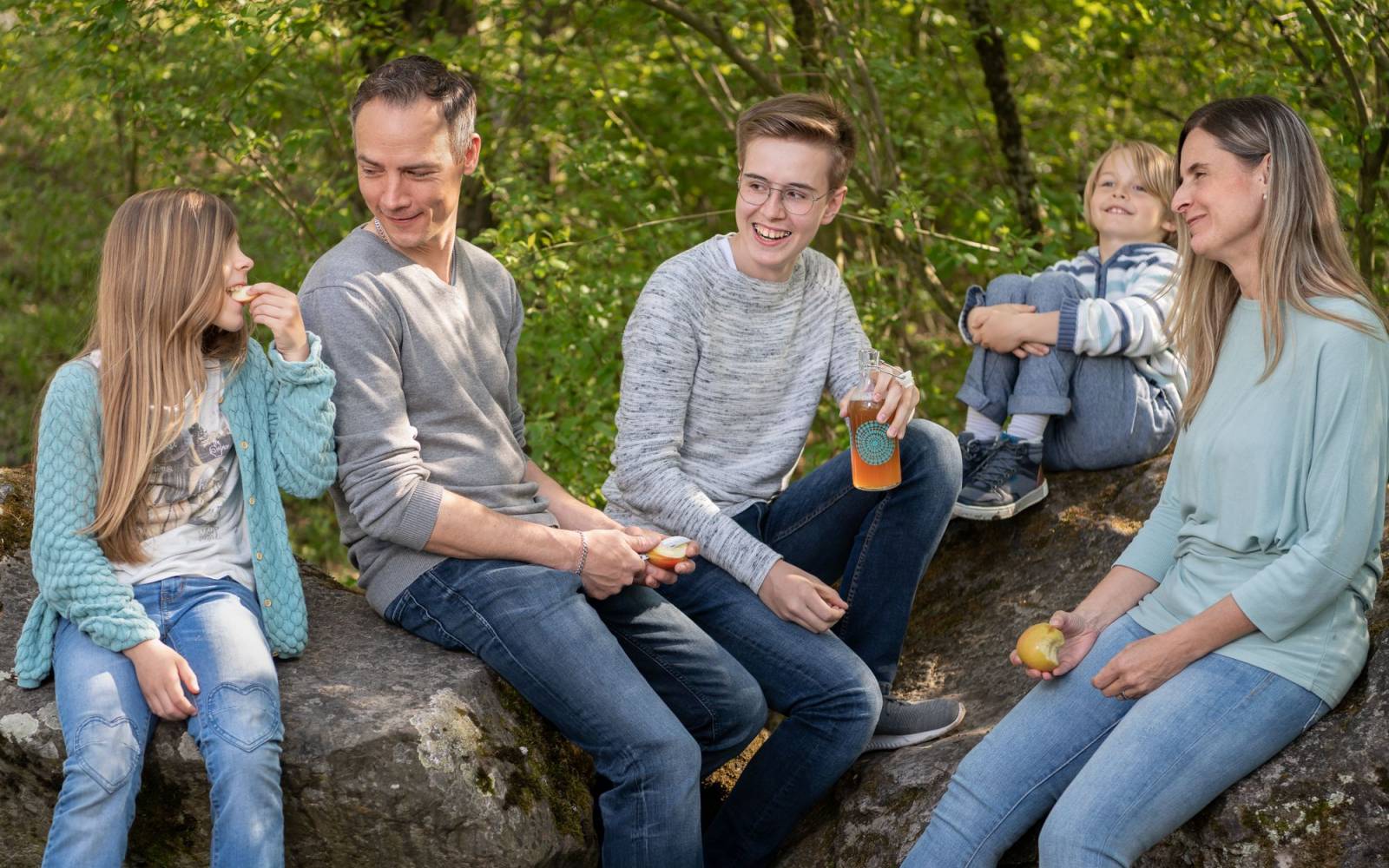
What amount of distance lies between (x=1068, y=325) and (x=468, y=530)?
1.68m

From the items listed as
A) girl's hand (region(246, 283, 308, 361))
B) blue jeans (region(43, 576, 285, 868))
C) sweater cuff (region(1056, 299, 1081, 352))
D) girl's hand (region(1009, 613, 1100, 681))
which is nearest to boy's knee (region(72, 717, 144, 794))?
blue jeans (region(43, 576, 285, 868))

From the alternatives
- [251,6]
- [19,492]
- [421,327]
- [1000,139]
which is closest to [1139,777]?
[421,327]

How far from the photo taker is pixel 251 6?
12.1 ft

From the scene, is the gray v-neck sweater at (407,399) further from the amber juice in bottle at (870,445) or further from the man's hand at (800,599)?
the amber juice in bottle at (870,445)

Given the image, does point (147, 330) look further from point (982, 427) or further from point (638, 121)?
point (638, 121)

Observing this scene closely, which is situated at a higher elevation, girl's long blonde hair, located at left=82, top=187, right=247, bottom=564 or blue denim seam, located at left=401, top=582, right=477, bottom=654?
girl's long blonde hair, located at left=82, top=187, right=247, bottom=564

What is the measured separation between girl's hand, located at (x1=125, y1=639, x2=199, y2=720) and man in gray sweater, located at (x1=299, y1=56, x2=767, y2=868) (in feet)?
1.49

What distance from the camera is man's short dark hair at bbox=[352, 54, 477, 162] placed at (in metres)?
2.74

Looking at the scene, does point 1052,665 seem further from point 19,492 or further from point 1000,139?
point 1000,139

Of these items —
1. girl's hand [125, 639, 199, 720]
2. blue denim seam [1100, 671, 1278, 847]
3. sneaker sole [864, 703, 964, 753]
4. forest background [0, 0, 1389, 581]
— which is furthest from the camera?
forest background [0, 0, 1389, 581]

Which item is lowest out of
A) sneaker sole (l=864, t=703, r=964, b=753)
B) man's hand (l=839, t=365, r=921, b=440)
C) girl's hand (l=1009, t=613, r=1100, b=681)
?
sneaker sole (l=864, t=703, r=964, b=753)

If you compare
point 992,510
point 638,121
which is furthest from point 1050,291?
point 638,121

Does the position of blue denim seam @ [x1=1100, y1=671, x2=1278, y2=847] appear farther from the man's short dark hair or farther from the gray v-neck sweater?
the man's short dark hair

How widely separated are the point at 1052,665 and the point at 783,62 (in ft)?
11.0
